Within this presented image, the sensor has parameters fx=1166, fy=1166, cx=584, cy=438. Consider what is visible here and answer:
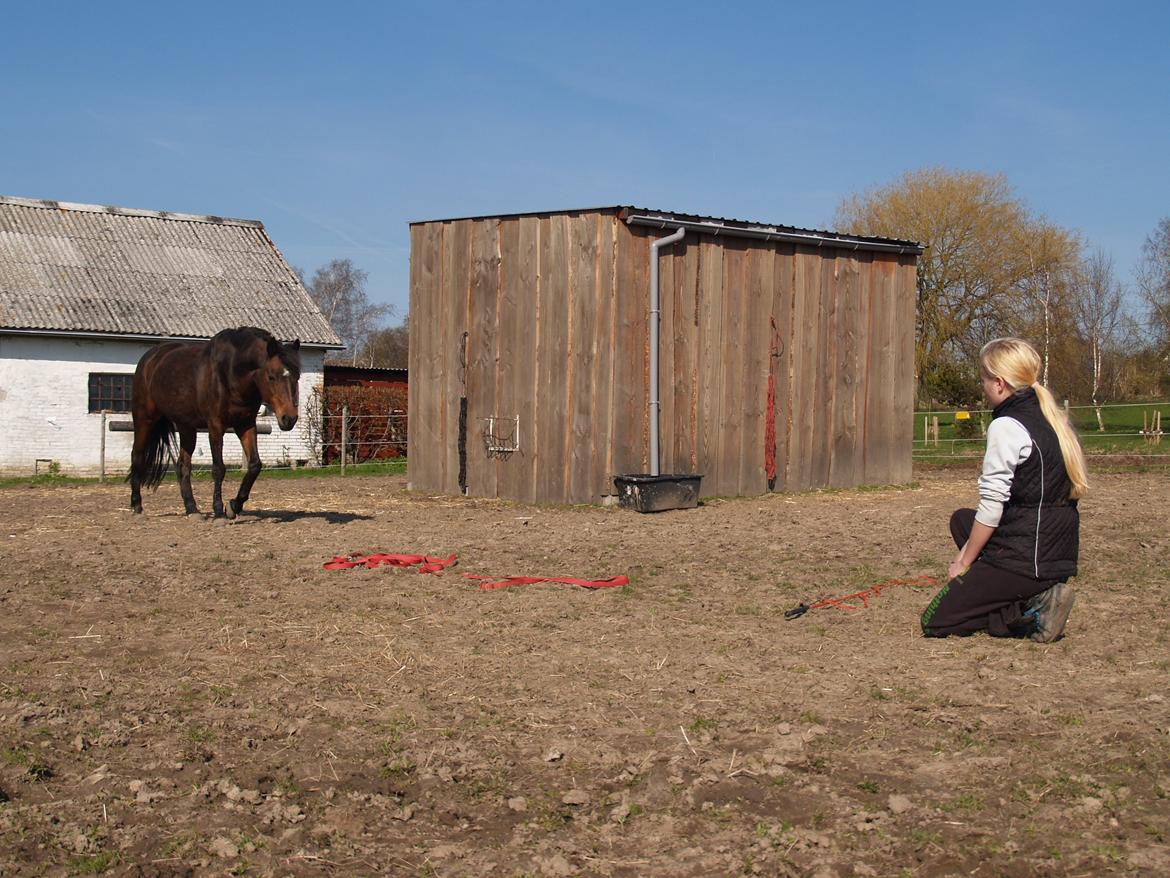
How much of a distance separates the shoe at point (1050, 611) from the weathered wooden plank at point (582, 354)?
885 centimetres

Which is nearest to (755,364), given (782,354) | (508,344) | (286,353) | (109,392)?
(782,354)

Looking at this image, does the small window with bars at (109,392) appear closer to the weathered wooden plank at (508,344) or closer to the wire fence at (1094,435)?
the weathered wooden plank at (508,344)

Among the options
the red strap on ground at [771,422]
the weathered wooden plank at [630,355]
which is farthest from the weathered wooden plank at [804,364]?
the weathered wooden plank at [630,355]

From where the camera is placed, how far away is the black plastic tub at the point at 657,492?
13.6 metres

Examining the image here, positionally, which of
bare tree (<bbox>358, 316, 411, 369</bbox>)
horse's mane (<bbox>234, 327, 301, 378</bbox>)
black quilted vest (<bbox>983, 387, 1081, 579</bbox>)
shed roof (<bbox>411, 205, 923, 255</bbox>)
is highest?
bare tree (<bbox>358, 316, 411, 369</bbox>)

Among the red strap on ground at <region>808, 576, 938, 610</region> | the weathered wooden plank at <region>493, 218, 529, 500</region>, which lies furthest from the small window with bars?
the red strap on ground at <region>808, 576, 938, 610</region>

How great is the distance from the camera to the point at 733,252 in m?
15.8

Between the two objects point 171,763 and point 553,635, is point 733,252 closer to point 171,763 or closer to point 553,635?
point 553,635

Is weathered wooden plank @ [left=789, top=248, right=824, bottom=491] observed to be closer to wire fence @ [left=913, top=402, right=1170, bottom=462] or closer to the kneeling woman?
wire fence @ [left=913, top=402, right=1170, bottom=462]

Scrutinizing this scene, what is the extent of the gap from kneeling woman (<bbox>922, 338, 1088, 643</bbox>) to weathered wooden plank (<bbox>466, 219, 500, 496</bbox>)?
1014cm

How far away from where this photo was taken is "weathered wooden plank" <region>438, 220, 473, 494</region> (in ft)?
52.9

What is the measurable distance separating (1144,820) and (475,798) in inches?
85.5

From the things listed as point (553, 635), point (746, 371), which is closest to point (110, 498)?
point (746, 371)

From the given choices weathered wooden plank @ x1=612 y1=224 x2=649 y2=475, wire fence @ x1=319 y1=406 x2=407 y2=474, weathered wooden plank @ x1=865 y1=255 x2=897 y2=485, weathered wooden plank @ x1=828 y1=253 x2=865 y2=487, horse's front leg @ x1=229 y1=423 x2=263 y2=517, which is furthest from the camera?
wire fence @ x1=319 y1=406 x2=407 y2=474
